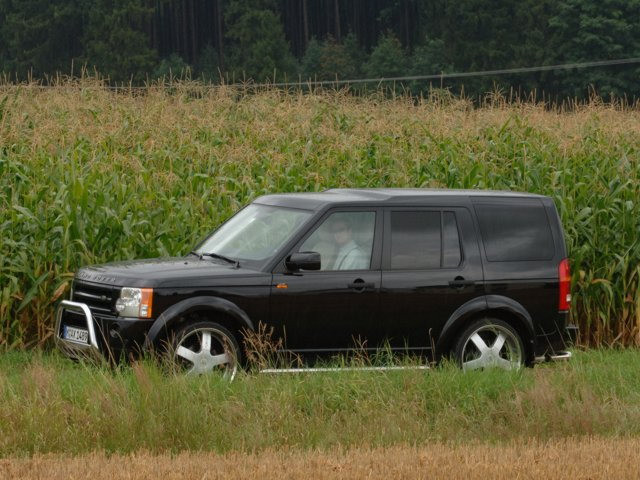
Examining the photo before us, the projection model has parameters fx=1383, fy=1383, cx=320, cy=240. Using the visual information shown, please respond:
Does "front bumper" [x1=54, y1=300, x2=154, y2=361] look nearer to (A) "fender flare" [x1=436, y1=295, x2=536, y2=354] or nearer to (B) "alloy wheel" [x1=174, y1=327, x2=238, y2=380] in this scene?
(B) "alloy wheel" [x1=174, y1=327, x2=238, y2=380]

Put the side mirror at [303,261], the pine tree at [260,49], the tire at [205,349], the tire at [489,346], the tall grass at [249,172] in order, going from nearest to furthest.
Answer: the tire at [205,349], the side mirror at [303,261], the tire at [489,346], the tall grass at [249,172], the pine tree at [260,49]

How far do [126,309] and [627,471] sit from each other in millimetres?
4799

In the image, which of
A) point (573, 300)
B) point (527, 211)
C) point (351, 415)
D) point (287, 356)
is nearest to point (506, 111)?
point (573, 300)

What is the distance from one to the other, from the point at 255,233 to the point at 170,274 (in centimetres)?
116

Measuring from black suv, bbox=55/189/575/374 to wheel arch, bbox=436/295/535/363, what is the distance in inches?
0.5

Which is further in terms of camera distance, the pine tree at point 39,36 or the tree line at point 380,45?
the pine tree at point 39,36

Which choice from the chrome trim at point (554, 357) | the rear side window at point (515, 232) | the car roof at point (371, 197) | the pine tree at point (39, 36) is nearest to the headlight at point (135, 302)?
the car roof at point (371, 197)

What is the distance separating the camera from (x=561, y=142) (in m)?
19.6

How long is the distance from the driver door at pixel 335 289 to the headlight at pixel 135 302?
1.06 meters

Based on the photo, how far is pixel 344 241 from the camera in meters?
12.2

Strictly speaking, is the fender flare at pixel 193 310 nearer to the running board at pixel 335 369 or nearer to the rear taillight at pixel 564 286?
the running board at pixel 335 369

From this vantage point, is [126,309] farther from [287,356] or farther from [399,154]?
[399,154]

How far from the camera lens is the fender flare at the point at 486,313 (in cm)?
1220

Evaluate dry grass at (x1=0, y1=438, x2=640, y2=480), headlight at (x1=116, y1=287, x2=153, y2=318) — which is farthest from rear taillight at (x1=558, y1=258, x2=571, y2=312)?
headlight at (x1=116, y1=287, x2=153, y2=318)
